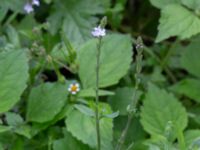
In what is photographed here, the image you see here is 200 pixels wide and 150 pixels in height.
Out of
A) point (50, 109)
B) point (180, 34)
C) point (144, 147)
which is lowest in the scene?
point (144, 147)

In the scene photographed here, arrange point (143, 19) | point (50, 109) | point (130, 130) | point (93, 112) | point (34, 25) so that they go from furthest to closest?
point (143, 19)
point (34, 25)
point (130, 130)
point (50, 109)
point (93, 112)

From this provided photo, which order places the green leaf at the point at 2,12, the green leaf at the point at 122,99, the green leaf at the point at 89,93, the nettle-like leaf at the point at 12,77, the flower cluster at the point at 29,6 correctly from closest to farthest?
the nettle-like leaf at the point at 12,77
the green leaf at the point at 89,93
the green leaf at the point at 122,99
the green leaf at the point at 2,12
the flower cluster at the point at 29,6

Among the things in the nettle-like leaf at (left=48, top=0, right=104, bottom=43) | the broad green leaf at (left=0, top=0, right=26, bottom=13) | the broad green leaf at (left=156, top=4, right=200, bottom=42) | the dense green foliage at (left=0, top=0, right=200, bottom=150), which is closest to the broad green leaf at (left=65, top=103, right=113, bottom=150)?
the dense green foliage at (left=0, top=0, right=200, bottom=150)

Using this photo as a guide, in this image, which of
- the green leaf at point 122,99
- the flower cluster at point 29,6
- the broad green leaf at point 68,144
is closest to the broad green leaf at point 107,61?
the green leaf at point 122,99

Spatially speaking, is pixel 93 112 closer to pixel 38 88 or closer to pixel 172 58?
pixel 38 88

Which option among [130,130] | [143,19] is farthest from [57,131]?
[143,19]

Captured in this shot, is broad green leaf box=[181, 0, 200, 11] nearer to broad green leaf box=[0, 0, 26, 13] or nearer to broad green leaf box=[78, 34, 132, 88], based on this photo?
broad green leaf box=[78, 34, 132, 88]

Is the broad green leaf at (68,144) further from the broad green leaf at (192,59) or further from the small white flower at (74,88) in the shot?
the broad green leaf at (192,59)
